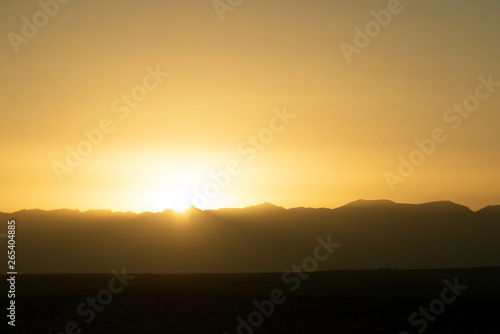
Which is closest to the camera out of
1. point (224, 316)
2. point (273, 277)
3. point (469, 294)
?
point (224, 316)

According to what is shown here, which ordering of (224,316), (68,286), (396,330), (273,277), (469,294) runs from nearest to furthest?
1. (396,330)
2. (224,316)
3. (469,294)
4. (68,286)
5. (273,277)

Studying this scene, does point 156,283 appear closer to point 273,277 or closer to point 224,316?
point 273,277

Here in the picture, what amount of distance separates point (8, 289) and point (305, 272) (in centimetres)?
2262

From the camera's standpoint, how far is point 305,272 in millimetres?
50531

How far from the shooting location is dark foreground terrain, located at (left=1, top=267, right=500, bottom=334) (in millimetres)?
30875

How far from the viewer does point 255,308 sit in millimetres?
33969

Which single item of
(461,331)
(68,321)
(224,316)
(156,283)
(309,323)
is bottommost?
(461,331)

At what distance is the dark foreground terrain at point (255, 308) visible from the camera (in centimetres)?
3088

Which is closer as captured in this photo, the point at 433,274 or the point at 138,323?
the point at 138,323

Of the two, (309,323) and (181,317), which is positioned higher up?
(181,317)

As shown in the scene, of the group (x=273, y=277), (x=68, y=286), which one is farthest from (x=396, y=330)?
(x=68, y=286)

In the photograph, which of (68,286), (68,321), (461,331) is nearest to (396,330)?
(461,331)

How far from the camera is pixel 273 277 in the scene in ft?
161

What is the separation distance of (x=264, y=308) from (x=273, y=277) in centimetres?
1532
